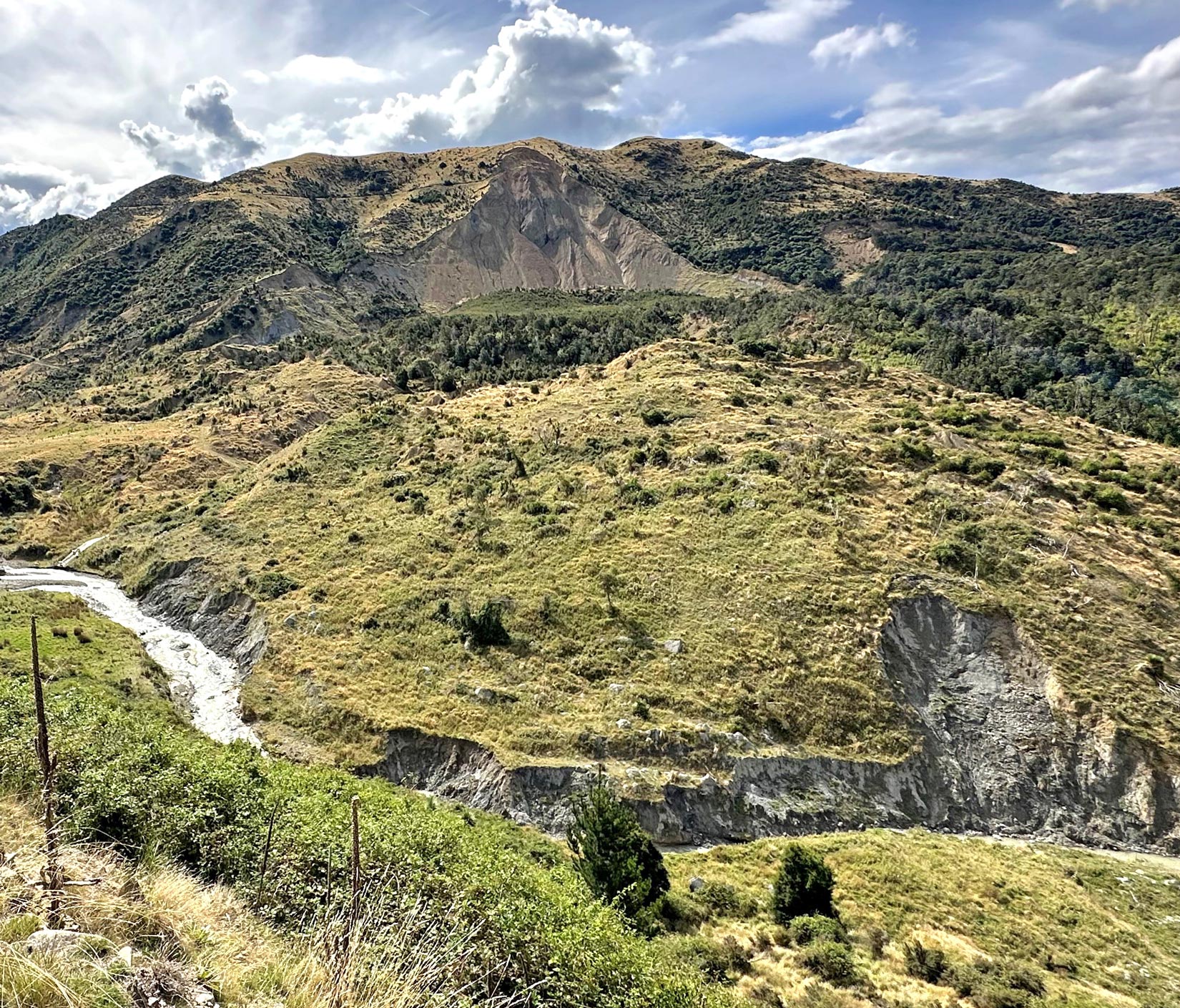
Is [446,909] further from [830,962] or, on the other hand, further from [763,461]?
[763,461]

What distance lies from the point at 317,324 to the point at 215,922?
137 metres

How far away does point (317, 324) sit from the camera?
128 meters

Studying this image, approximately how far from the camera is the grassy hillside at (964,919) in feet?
57.3

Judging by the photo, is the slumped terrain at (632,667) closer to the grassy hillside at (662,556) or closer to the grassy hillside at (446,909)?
the grassy hillside at (446,909)

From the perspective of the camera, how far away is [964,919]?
20750mm

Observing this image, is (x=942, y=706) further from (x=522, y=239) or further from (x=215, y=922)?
(x=522, y=239)

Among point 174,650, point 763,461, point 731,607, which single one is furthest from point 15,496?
point 763,461

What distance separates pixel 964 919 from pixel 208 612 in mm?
43380

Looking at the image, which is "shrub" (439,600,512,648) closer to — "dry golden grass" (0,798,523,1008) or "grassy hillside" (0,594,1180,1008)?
"grassy hillside" (0,594,1180,1008)

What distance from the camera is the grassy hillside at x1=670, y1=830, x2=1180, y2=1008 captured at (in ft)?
57.3

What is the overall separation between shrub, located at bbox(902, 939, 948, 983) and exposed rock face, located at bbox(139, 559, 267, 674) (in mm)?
33345

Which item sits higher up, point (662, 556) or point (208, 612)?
point (662, 556)

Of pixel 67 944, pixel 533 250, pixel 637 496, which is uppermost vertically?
pixel 533 250

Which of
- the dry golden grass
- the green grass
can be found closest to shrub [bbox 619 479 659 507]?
the green grass
